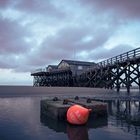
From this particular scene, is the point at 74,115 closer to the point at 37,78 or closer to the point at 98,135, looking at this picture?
the point at 98,135

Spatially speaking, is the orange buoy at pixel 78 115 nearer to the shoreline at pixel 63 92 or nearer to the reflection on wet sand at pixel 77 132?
the reflection on wet sand at pixel 77 132

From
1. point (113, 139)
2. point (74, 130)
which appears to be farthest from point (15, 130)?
point (113, 139)

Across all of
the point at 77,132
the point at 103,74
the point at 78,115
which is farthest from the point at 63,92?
the point at 77,132

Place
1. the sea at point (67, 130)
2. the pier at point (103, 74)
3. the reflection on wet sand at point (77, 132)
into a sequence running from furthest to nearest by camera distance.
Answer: the pier at point (103, 74) < the sea at point (67, 130) < the reflection on wet sand at point (77, 132)

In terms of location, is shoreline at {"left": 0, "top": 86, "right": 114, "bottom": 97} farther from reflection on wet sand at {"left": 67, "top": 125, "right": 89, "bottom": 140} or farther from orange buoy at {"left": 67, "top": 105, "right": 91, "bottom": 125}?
reflection on wet sand at {"left": 67, "top": 125, "right": 89, "bottom": 140}

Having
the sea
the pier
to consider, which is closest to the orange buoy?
the sea

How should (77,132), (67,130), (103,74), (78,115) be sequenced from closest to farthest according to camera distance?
(77,132) < (67,130) < (78,115) < (103,74)

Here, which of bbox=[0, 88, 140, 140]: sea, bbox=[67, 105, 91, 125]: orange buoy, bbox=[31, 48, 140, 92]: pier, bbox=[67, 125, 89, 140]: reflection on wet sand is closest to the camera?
bbox=[67, 125, 89, 140]: reflection on wet sand

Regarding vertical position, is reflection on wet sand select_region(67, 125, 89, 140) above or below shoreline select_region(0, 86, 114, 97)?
below

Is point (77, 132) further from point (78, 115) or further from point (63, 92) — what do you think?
point (63, 92)

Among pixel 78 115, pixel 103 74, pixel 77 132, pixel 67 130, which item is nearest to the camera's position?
pixel 77 132

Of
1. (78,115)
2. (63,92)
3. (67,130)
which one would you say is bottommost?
(67,130)

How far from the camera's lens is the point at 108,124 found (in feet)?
36.6

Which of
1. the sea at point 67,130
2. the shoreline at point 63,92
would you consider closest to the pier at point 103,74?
the shoreline at point 63,92
